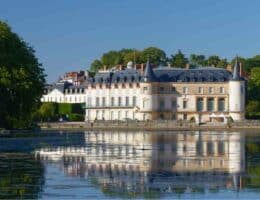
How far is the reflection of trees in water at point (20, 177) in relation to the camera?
24489mm

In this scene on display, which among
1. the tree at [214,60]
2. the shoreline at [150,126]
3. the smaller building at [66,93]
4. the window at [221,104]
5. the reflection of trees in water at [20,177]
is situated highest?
the tree at [214,60]

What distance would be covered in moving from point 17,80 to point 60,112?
6842cm

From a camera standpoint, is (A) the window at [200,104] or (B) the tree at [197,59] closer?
(A) the window at [200,104]

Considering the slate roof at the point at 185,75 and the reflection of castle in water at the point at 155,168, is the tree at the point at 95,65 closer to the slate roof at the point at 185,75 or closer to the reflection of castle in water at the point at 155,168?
the slate roof at the point at 185,75

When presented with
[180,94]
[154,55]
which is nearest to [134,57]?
[154,55]

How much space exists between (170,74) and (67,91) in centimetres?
4309

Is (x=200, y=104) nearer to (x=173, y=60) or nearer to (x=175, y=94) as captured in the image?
(x=175, y=94)

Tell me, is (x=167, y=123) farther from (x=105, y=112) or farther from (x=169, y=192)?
(x=169, y=192)

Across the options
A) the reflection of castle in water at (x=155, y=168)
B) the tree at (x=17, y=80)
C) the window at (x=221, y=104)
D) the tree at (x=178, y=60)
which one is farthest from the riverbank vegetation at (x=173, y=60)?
the reflection of castle in water at (x=155, y=168)

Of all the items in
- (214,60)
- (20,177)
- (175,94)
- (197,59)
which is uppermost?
(197,59)

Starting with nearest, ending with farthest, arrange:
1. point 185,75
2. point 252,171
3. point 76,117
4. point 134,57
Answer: point 252,171, point 185,75, point 76,117, point 134,57

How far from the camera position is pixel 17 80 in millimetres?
67562

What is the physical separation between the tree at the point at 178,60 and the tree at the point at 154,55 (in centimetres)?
285

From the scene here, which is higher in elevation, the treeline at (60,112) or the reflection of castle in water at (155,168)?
the treeline at (60,112)
